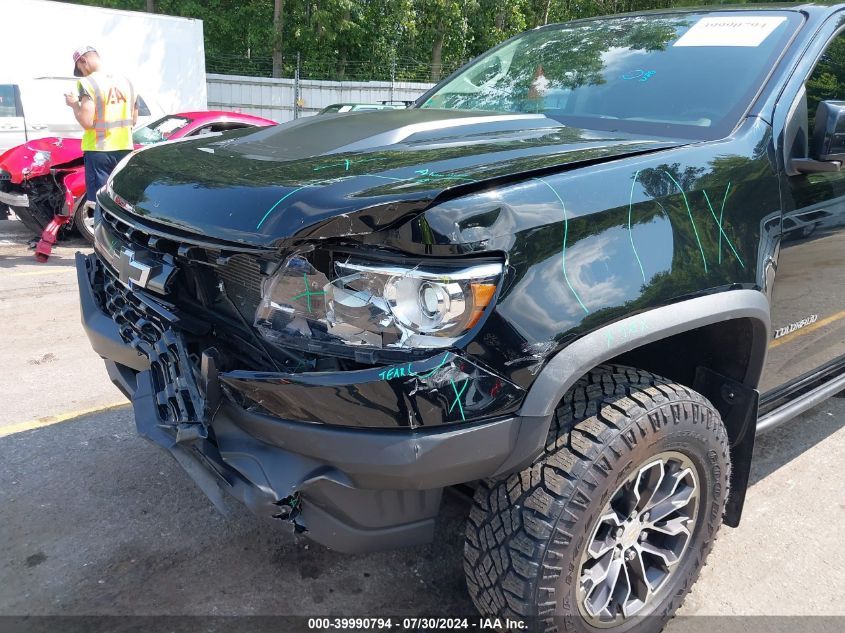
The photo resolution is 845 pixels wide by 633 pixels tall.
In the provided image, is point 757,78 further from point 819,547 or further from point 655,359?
point 819,547

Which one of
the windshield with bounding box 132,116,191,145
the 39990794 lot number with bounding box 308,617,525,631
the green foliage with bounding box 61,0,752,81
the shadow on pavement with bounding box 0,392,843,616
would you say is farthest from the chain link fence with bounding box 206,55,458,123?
the 39990794 lot number with bounding box 308,617,525,631

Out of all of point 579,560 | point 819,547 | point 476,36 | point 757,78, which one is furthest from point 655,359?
point 476,36

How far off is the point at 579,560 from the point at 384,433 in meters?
0.70

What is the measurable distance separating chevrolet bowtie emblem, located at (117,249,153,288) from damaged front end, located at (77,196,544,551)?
1 cm

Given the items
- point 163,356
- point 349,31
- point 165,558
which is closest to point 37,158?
point 165,558

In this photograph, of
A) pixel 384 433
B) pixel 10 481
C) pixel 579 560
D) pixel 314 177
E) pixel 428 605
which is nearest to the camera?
pixel 384 433

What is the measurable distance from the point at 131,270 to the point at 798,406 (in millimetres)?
2482

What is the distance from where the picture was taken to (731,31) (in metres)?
2.70

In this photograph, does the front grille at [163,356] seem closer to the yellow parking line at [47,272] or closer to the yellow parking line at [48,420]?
the yellow parking line at [48,420]

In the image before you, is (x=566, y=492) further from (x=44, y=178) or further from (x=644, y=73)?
(x=44, y=178)

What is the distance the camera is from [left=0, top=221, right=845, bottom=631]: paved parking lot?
A: 2.40 meters

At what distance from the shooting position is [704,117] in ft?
7.91

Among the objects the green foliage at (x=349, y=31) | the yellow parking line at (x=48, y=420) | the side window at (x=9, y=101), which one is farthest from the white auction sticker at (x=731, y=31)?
the green foliage at (x=349, y=31)

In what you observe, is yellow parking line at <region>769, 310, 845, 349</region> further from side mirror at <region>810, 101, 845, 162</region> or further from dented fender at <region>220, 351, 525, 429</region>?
dented fender at <region>220, 351, 525, 429</region>
